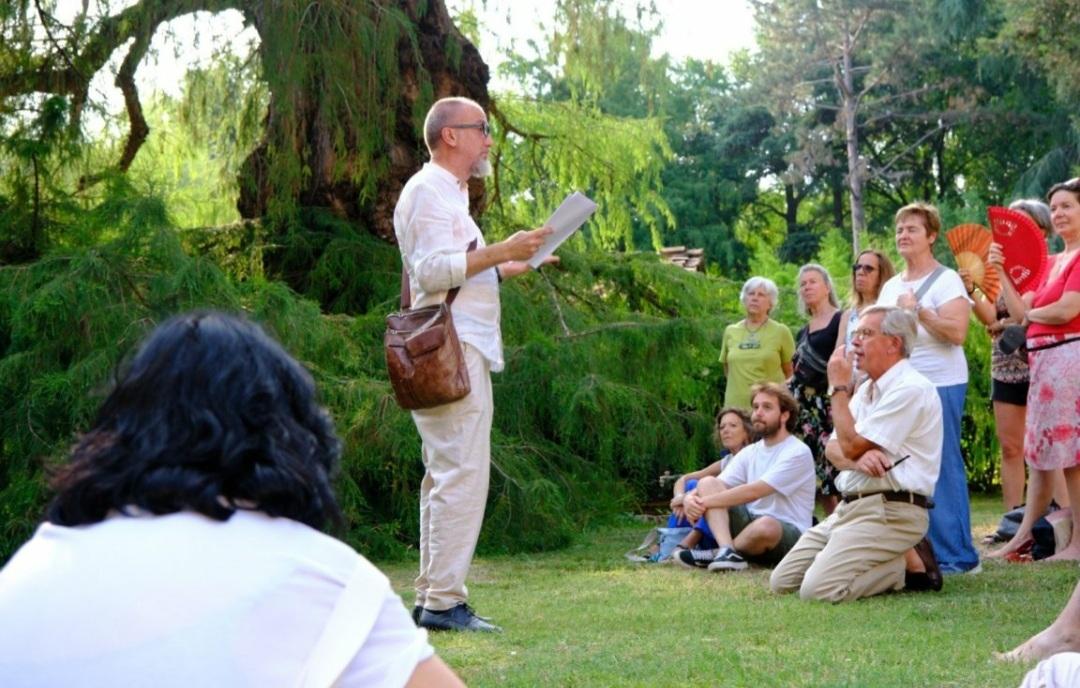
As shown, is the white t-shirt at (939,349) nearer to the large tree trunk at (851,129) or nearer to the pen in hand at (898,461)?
the pen in hand at (898,461)

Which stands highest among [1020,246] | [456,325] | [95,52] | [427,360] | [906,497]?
[95,52]

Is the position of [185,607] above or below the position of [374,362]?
above

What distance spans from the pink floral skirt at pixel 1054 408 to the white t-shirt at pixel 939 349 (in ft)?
1.21

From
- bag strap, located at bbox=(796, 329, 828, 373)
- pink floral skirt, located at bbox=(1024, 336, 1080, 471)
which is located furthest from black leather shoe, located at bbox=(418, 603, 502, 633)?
bag strap, located at bbox=(796, 329, 828, 373)

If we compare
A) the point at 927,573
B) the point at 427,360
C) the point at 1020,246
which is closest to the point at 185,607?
the point at 427,360

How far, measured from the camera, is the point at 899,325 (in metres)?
6.76

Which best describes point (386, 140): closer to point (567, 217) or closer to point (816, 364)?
point (816, 364)

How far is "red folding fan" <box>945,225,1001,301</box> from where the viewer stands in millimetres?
8352

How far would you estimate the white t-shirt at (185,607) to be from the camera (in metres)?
1.63

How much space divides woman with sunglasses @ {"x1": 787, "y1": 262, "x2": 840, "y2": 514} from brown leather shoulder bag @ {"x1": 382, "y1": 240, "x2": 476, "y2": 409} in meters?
3.64

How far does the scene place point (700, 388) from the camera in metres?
11.2

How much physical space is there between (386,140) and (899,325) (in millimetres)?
4942

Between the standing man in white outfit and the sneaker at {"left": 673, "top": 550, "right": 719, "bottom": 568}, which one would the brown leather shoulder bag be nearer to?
the standing man in white outfit

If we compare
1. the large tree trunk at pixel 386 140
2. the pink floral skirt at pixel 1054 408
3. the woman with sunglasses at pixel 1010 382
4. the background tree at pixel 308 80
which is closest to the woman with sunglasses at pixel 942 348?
the pink floral skirt at pixel 1054 408
